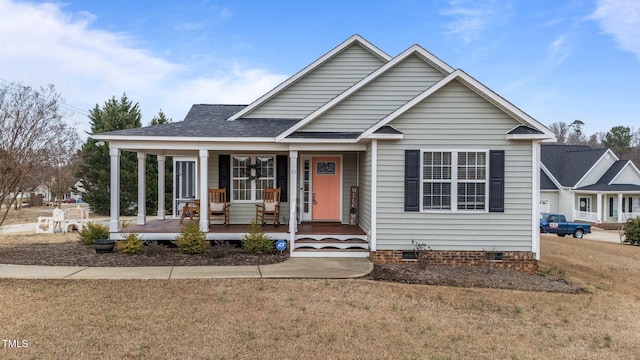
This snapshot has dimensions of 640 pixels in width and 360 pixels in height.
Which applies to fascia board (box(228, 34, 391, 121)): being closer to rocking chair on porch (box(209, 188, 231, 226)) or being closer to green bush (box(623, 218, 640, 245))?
rocking chair on porch (box(209, 188, 231, 226))

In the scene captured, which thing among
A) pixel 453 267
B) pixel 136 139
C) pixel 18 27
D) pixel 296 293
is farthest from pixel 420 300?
pixel 18 27

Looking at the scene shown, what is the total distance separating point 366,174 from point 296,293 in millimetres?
4341

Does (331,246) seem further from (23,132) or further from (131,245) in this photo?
(23,132)

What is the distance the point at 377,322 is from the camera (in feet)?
18.0

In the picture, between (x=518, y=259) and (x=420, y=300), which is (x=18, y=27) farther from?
(x=518, y=259)

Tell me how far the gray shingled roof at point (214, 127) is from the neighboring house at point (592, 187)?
29484 millimetres

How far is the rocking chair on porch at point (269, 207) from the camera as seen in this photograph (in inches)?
438

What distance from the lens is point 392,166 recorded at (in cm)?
897

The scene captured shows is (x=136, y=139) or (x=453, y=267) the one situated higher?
(x=136, y=139)

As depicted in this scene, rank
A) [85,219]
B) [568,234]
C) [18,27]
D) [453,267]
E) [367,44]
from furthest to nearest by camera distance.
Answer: [568,234] < [85,219] < [18,27] < [367,44] < [453,267]

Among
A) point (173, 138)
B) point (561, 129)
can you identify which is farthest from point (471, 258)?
point (561, 129)

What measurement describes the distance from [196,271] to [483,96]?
749cm

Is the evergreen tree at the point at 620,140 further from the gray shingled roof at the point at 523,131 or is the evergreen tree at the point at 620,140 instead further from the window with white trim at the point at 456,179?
the window with white trim at the point at 456,179

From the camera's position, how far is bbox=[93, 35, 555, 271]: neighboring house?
8.87m
